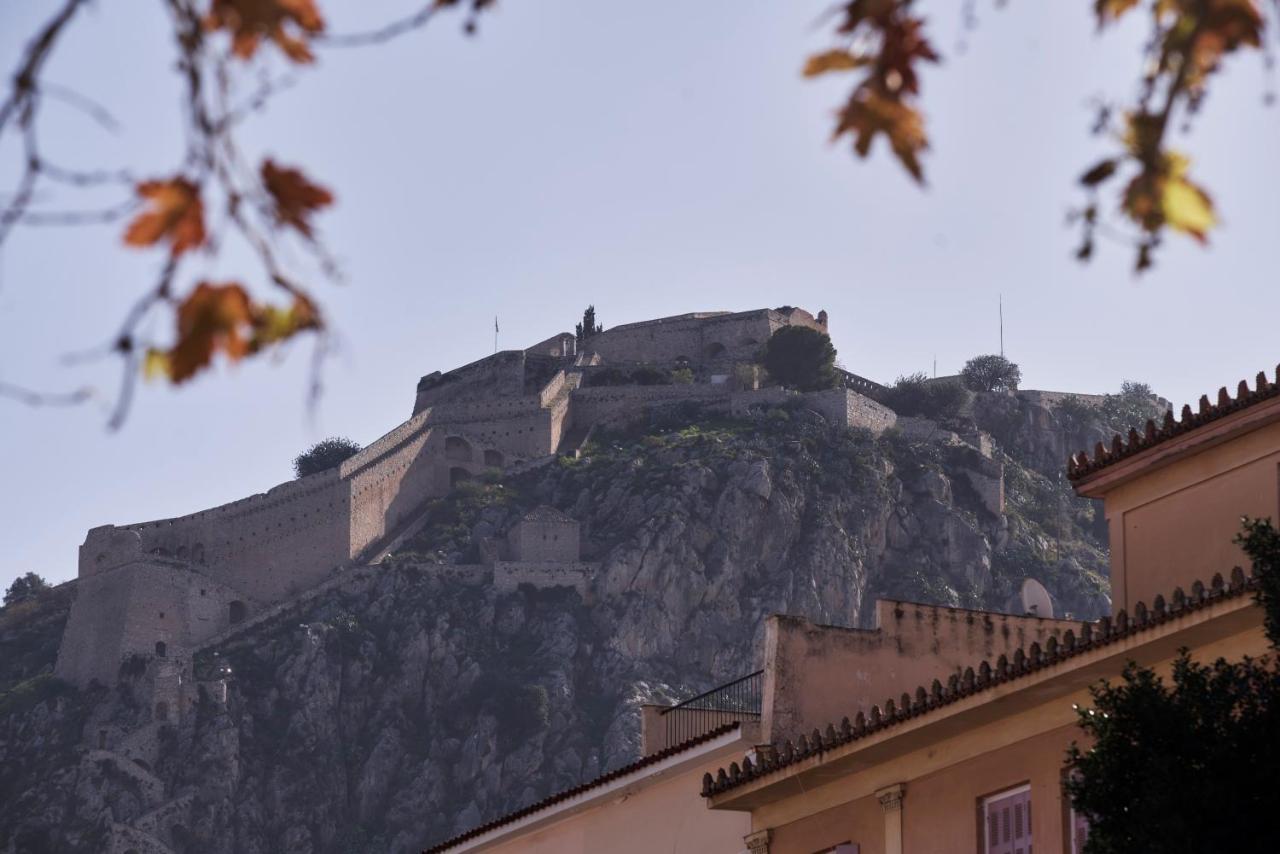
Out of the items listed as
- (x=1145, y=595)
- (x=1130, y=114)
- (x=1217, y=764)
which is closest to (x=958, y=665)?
(x=1145, y=595)

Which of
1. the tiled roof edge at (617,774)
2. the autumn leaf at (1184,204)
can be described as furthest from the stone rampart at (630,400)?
the autumn leaf at (1184,204)

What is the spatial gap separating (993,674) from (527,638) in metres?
83.8

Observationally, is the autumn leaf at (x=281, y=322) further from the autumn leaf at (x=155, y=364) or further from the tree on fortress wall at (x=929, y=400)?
the tree on fortress wall at (x=929, y=400)

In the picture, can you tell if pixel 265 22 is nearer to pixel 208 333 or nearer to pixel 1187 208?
pixel 208 333

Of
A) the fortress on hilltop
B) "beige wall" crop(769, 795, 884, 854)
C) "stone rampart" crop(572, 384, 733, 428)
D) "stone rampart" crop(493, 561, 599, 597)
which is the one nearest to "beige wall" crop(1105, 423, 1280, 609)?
"beige wall" crop(769, 795, 884, 854)

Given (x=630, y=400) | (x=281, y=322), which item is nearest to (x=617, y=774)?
(x=281, y=322)

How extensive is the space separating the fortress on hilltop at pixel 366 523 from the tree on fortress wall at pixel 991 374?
13.7 metres

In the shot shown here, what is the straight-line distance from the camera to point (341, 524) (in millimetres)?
102562

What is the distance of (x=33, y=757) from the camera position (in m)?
95.4

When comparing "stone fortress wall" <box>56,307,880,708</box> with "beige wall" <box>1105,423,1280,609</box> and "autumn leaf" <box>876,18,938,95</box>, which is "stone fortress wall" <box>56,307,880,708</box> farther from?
"autumn leaf" <box>876,18,938,95</box>

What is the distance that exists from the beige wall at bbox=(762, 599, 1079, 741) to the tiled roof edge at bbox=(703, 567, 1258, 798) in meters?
0.69

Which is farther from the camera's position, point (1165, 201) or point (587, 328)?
point (587, 328)

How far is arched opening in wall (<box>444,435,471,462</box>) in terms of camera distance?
113 meters

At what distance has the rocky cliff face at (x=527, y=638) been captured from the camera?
3625 inches
